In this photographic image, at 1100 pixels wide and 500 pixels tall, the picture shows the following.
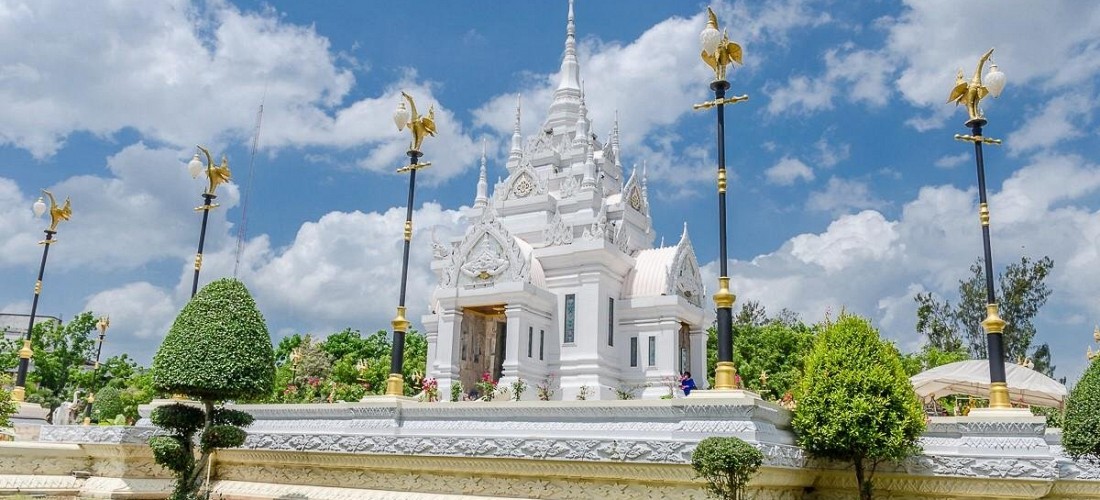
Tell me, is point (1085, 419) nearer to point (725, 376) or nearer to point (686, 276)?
point (725, 376)

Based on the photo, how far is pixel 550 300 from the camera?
28.9 m

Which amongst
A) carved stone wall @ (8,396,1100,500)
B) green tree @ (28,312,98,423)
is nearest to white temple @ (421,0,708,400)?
carved stone wall @ (8,396,1100,500)

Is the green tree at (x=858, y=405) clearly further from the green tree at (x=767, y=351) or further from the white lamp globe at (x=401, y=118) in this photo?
the green tree at (x=767, y=351)

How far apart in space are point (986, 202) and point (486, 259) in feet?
52.2

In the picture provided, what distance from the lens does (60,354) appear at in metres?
45.9

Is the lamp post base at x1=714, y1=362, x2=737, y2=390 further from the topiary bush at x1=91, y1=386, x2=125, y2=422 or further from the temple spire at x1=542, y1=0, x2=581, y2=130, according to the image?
the topiary bush at x1=91, y1=386, x2=125, y2=422

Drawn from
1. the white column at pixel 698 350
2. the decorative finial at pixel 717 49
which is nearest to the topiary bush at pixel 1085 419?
the decorative finial at pixel 717 49

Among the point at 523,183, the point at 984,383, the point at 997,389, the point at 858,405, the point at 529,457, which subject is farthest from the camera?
the point at 523,183

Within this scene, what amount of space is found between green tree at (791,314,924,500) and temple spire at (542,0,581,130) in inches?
835

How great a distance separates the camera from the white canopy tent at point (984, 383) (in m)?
22.6

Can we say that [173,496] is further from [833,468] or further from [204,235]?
[833,468]

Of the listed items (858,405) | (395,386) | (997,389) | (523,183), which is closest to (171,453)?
(395,386)

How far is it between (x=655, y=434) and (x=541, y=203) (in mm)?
17655

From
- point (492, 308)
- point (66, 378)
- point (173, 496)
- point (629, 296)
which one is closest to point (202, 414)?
point (173, 496)
